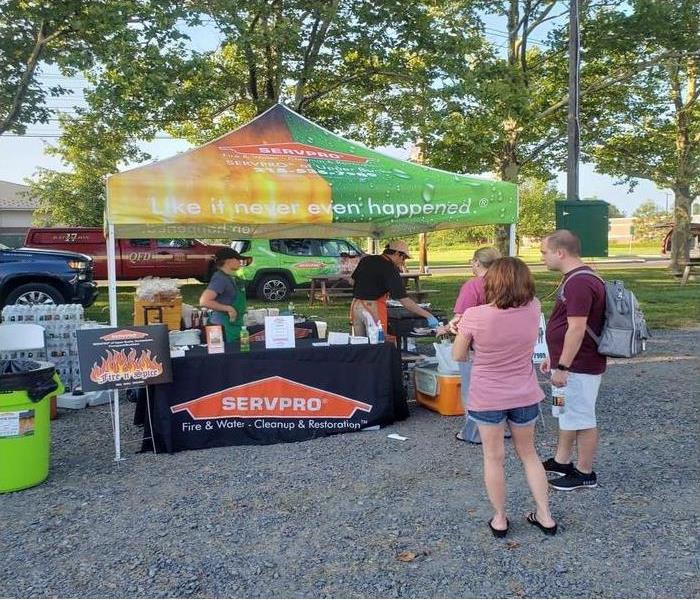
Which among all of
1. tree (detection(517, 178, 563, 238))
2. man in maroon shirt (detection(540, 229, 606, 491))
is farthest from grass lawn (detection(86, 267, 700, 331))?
tree (detection(517, 178, 563, 238))

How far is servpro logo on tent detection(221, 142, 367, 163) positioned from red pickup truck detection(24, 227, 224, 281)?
1186 centimetres

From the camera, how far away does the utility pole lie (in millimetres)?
9344

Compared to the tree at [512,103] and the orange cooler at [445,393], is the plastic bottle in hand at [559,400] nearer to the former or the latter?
the orange cooler at [445,393]

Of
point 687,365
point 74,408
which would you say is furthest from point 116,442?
point 687,365

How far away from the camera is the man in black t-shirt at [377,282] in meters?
6.25

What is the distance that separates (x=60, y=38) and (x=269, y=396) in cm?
1136

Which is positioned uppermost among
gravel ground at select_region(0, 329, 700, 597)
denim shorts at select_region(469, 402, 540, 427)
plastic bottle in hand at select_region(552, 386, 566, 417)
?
denim shorts at select_region(469, 402, 540, 427)

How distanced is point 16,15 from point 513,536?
13484 mm

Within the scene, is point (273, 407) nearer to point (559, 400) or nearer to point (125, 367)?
point (125, 367)

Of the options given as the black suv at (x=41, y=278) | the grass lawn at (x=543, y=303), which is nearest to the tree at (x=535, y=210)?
the grass lawn at (x=543, y=303)

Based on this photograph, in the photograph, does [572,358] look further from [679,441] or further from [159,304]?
[159,304]

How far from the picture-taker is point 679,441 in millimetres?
5098

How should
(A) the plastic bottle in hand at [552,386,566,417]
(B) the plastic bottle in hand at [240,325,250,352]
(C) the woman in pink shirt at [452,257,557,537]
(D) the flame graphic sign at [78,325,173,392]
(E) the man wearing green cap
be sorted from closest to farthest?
(C) the woman in pink shirt at [452,257,557,537], (A) the plastic bottle in hand at [552,386,566,417], (D) the flame graphic sign at [78,325,173,392], (B) the plastic bottle in hand at [240,325,250,352], (E) the man wearing green cap

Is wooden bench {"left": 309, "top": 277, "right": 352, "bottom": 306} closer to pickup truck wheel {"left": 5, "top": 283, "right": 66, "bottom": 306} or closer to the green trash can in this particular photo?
pickup truck wheel {"left": 5, "top": 283, "right": 66, "bottom": 306}
